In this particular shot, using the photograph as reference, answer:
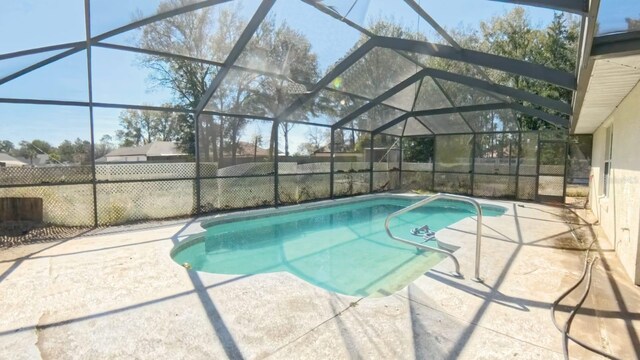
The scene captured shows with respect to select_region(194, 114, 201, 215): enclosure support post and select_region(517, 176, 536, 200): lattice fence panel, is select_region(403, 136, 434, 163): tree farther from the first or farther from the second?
select_region(194, 114, 201, 215): enclosure support post

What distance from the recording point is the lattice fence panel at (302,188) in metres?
8.78

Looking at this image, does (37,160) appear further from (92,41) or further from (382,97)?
(382,97)

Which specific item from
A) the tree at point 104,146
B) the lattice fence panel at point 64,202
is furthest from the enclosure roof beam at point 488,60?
the lattice fence panel at point 64,202

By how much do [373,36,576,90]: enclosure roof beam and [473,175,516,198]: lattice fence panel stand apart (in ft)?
21.0

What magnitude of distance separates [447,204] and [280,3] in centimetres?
855

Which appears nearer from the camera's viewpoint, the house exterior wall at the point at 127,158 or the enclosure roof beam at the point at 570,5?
the enclosure roof beam at the point at 570,5

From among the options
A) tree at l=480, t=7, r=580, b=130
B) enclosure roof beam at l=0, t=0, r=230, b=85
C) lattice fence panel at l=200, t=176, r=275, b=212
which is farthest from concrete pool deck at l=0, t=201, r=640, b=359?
tree at l=480, t=7, r=580, b=130

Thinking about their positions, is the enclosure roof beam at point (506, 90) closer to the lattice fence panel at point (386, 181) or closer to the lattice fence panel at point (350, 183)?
the lattice fence panel at point (350, 183)

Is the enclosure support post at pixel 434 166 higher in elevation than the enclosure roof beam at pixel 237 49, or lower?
lower

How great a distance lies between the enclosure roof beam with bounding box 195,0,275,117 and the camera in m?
4.81

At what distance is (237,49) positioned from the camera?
5.55 m

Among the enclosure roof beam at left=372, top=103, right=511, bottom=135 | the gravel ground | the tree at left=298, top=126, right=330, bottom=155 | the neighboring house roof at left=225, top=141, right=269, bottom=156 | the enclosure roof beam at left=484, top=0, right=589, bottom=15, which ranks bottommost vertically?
the gravel ground

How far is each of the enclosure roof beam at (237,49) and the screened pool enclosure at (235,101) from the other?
27mm

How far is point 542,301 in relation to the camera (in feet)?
9.20
